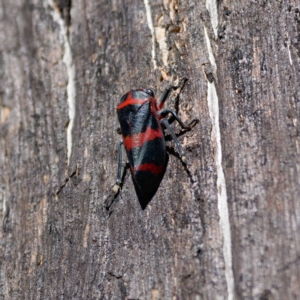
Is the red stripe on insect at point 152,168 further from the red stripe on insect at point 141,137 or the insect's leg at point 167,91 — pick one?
the insect's leg at point 167,91

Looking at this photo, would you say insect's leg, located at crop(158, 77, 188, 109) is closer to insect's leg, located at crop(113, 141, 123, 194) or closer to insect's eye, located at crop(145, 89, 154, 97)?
insect's eye, located at crop(145, 89, 154, 97)

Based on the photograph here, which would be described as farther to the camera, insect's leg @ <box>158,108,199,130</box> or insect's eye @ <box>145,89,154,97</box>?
insect's eye @ <box>145,89,154,97</box>

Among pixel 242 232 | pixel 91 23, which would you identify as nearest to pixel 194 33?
pixel 91 23

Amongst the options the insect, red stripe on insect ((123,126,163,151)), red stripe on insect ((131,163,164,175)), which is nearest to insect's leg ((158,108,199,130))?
the insect

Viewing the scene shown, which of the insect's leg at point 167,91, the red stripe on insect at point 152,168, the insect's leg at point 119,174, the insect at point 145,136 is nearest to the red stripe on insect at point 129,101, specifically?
the insect at point 145,136

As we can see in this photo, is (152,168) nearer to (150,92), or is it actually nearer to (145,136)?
(145,136)
